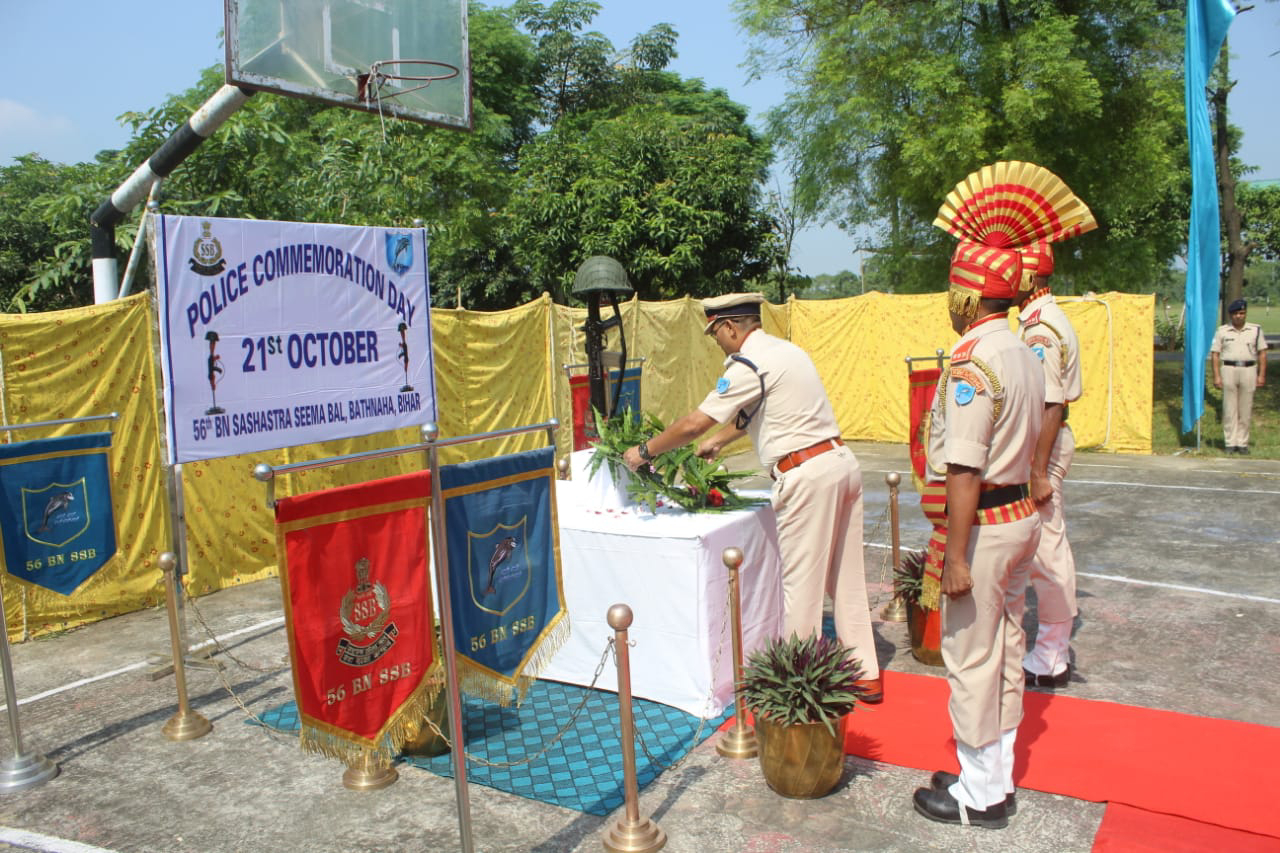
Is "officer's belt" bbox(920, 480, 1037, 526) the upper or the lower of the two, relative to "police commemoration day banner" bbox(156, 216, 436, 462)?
lower

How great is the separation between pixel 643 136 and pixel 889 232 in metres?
5.89

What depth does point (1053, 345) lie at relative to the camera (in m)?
4.69

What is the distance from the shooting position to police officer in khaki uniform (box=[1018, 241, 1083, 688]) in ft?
15.3

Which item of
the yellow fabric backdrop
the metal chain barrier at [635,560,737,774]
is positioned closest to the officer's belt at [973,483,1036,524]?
the metal chain barrier at [635,560,737,774]

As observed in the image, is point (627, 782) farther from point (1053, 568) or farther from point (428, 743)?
point (1053, 568)

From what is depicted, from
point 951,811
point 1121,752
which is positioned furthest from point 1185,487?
point 951,811

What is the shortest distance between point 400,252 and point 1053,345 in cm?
350

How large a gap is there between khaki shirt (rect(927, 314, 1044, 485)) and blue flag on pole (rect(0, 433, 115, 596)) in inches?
180

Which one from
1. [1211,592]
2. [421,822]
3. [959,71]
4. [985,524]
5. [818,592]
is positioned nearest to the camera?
[985,524]

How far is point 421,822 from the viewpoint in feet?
12.3

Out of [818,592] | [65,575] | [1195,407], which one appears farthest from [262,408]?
[1195,407]

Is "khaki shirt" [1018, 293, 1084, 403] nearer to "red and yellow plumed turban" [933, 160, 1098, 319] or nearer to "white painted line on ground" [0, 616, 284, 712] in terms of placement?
"red and yellow plumed turban" [933, 160, 1098, 319]

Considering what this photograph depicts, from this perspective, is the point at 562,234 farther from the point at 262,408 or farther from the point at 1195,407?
the point at 262,408

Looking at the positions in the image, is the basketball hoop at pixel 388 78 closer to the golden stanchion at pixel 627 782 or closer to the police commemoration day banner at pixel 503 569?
the police commemoration day banner at pixel 503 569
